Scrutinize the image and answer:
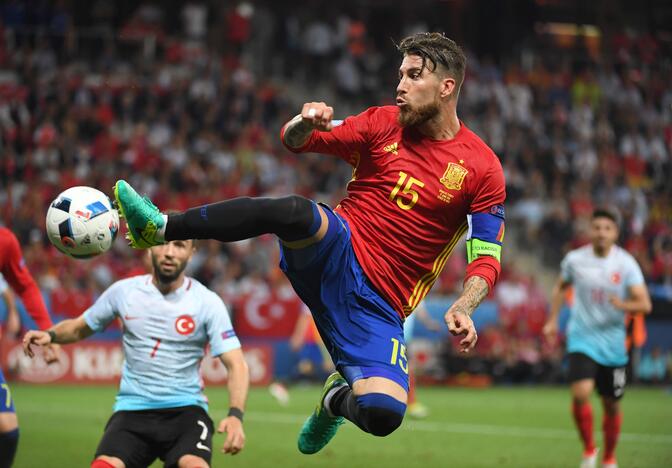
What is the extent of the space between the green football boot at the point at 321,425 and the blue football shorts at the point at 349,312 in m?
0.62

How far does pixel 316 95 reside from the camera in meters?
27.7

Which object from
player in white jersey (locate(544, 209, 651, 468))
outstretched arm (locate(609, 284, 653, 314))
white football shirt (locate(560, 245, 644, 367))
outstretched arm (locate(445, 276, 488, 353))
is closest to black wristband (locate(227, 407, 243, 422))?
outstretched arm (locate(445, 276, 488, 353))

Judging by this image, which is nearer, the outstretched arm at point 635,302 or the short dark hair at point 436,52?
the short dark hair at point 436,52

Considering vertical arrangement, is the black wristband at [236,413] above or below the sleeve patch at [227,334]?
below

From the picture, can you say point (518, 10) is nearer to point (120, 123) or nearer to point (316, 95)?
point (316, 95)

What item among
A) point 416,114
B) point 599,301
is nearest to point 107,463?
point 416,114

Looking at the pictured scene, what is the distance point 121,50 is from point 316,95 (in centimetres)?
553

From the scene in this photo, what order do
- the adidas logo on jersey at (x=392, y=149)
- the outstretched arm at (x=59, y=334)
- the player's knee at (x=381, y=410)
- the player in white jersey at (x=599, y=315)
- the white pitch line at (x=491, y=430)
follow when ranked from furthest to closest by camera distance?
the white pitch line at (x=491, y=430), the player in white jersey at (x=599, y=315), the outstretched arm at (x=59, y=334), the adidas logo on jersey at (x=392, y=149), the player's knee at (x=381, y=410)

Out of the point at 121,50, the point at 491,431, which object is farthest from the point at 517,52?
the point at 491,431

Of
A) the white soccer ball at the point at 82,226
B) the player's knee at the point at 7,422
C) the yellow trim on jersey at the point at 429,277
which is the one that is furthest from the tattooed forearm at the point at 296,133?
the player's knee at the point at 7,422

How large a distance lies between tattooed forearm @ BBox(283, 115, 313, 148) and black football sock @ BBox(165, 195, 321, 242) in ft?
1.95

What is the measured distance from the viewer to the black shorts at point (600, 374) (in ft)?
36.3

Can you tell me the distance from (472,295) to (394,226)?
0.72 m

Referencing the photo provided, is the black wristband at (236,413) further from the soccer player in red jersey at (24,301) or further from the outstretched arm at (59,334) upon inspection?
the soccer player in red jersey at (24,301)
